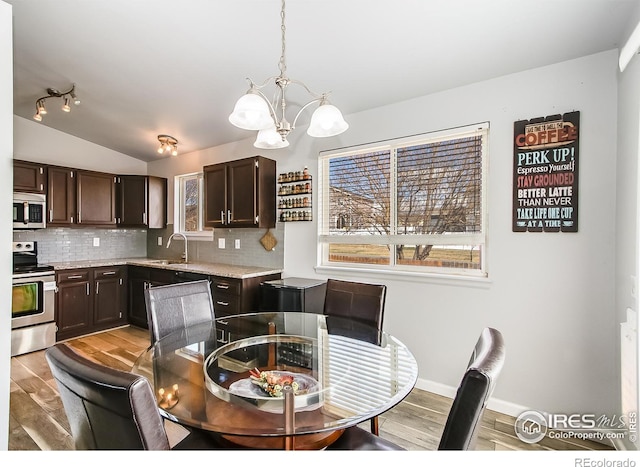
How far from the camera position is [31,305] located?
3.54 metres

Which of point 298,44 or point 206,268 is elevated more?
point 298,44

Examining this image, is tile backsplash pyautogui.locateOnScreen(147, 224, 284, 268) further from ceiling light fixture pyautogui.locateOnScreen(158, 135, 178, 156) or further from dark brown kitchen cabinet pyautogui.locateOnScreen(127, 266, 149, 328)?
ceiling light fixture pyautogui.locateOnScreen(158, 135, 178, 156)

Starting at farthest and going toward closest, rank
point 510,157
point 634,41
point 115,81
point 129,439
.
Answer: point 115,81, point 510,157, point 634,41, point 129,439

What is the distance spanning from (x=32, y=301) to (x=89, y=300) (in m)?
0.61

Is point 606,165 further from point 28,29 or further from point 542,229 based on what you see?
point 28,29

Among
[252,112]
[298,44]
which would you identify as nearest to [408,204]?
[298,44]

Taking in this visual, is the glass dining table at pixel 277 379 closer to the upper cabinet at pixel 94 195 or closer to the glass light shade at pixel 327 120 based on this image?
the glass light shade at pixel 327 120

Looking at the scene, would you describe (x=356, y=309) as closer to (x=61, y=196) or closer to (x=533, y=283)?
(x=533, y=283)

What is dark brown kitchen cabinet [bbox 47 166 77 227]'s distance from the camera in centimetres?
392

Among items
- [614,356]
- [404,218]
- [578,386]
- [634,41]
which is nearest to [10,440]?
[404,218]

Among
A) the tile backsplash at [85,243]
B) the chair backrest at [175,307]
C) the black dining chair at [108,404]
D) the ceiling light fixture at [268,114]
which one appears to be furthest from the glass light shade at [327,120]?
the tile backsplash at [85,243]

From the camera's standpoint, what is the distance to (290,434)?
3.39 feet

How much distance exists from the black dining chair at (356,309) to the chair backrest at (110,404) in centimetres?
135

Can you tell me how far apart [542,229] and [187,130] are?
3.79 m
